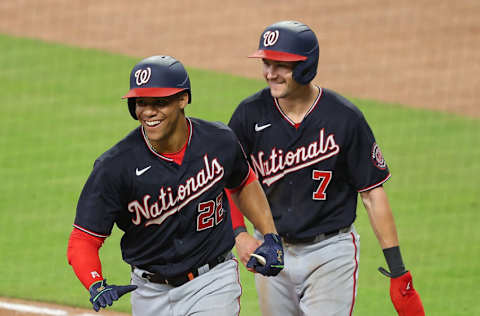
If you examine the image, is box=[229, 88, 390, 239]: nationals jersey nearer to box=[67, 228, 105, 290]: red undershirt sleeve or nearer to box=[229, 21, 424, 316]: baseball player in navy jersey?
box=[229, 21, 424, 316]: baseball player in navy jersey

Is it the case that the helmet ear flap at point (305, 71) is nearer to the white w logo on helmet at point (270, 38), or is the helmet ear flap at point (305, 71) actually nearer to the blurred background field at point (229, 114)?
the white w logo on helmet at point (270, 38)

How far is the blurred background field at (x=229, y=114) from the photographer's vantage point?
9.70 metres

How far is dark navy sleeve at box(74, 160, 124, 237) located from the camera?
5652mm

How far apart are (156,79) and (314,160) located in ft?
4.03

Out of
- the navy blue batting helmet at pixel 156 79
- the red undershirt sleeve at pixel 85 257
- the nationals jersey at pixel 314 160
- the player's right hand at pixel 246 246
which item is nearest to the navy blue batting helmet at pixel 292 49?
the nationals jersey at pixel 314 160

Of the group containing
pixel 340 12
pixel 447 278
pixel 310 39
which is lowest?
pixel 447 278

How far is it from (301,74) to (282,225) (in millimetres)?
917

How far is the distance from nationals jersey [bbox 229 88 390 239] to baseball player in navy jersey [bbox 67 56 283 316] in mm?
390

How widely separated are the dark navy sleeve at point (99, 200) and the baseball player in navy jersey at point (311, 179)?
1054mm

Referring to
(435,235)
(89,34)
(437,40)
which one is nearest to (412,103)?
(437,40)

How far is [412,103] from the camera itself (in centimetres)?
1509

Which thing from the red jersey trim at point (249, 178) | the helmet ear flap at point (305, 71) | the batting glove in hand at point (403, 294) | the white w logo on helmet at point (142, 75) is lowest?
the batting glove in hand at point (403, 294)

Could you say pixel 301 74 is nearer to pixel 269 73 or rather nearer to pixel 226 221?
pixel 269 73

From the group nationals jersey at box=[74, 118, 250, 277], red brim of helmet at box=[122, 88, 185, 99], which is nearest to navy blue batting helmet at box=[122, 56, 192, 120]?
red brim of helmet at box=[122, 88, 185, 99]
